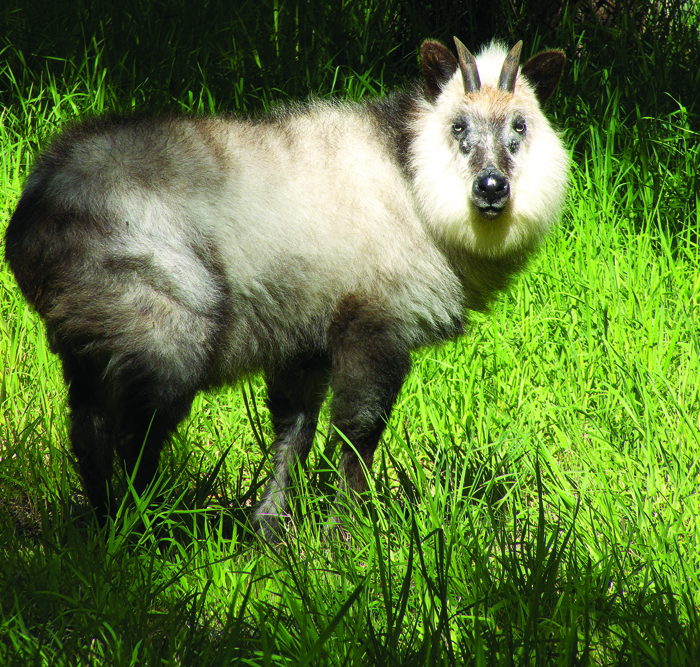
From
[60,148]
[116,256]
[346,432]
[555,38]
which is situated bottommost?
[346,432]

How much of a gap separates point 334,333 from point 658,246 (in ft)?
8.67

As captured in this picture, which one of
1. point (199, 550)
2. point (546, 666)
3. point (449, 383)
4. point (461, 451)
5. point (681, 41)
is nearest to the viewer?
point (546, 666)

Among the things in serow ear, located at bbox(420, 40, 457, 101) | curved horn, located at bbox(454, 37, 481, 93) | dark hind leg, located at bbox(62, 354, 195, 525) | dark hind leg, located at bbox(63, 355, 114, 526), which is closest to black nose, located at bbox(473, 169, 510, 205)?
curved horn, located at bbox(454, 37, 481, 93)

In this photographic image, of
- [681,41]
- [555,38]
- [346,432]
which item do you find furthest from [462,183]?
[681,41]

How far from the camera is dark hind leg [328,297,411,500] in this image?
273cm

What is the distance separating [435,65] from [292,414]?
5.26 feet

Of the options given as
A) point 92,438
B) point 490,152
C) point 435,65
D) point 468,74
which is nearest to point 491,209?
point 490,152

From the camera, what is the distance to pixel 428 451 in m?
3.31

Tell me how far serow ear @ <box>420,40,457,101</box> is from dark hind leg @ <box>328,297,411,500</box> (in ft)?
3.30

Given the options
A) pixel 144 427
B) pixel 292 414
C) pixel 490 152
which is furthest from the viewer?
pixel 292 414

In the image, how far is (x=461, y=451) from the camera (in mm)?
3148

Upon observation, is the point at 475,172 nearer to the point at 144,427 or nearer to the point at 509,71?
the point at 509,71

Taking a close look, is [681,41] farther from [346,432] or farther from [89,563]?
[89,563]

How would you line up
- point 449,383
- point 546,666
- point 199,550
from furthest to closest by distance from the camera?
point 449,383 < point 199,550 < point 546,666
